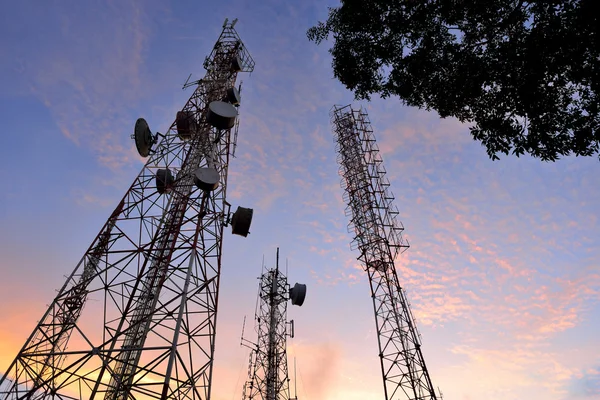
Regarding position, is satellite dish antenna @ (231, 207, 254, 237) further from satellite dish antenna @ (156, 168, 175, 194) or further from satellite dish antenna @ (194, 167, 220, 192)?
satellite dish antenna @ (156, 168, 175, 194)

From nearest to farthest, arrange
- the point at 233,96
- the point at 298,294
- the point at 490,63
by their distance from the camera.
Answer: the point at 490,63, the point at 233,96, the point at 298,294

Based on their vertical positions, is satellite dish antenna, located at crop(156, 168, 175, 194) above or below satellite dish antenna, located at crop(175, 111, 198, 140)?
below

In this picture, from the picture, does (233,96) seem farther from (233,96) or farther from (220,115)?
(220,115)

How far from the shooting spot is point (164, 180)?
15.6m

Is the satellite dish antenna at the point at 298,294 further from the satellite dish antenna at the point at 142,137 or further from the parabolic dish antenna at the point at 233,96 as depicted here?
the satellite dish antenna at the point at 142,137

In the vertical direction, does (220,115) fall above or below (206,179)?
above

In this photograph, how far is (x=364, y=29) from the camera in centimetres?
1186

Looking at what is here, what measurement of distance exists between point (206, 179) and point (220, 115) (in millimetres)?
3273

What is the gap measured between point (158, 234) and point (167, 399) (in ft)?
20.4

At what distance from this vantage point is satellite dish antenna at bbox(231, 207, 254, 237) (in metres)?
→ 15.2

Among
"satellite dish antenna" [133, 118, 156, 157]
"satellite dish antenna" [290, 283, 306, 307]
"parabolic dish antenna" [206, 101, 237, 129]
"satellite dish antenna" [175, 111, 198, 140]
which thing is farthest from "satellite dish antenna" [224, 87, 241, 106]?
"satellite dish antenna" [290, 283, 306, 307]

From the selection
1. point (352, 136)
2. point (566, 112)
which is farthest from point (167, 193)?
point (352, 136)

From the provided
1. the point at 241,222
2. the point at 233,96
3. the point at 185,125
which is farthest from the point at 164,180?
the point at 233,96

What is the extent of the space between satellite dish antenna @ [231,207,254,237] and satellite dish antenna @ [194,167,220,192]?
A: 5.49ft
